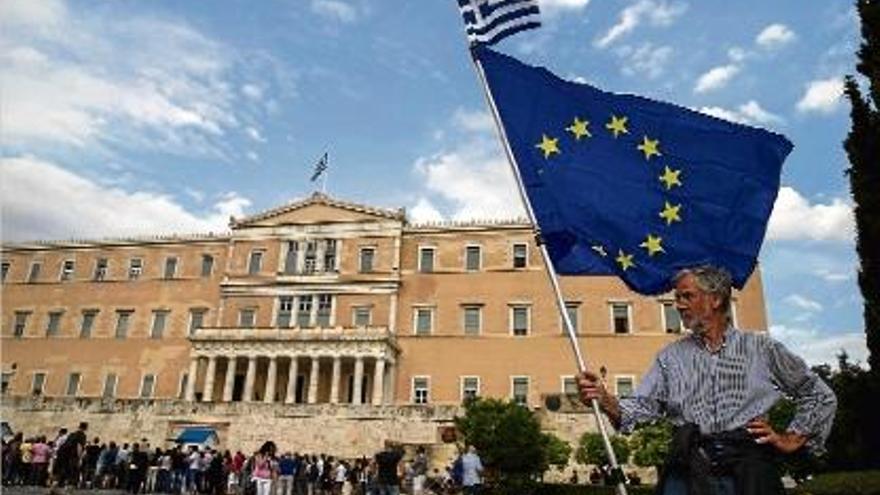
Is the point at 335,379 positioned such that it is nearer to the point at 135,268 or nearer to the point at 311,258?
the point at 311,258

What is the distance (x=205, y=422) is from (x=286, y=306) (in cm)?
1083

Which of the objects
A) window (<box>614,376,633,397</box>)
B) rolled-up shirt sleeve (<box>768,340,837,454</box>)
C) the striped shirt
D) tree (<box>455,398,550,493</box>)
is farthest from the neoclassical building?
rolled-up shirt sleeve (<box>768,340,837,454</box>)

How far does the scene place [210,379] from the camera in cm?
4306

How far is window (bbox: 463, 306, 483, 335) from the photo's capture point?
44750 millimetres

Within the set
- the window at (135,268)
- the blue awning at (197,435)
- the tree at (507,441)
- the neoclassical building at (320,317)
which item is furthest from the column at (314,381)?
the window at (135,268)

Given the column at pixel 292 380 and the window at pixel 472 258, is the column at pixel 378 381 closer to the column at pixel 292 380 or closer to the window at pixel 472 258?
the column at pixel 292 380

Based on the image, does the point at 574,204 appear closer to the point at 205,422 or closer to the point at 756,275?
the point at 205,422

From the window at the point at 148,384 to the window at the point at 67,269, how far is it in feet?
35.4

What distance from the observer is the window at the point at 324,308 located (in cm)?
4559

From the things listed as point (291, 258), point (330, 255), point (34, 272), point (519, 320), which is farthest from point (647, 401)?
point (34, 272)

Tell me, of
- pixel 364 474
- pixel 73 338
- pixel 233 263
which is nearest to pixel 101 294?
pixel 73 338

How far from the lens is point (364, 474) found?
28.0 m

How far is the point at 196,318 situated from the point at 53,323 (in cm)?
1067

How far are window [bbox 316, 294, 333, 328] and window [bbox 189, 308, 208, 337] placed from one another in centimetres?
763
